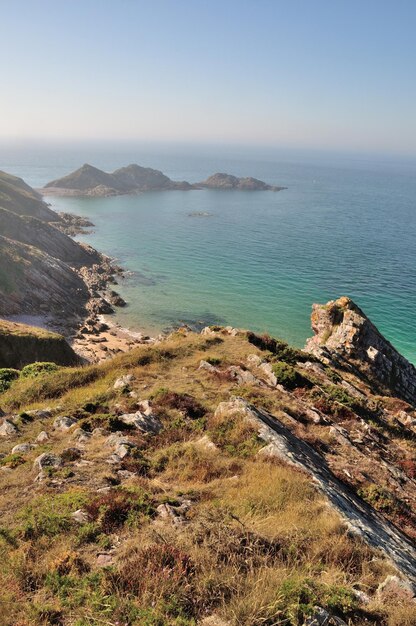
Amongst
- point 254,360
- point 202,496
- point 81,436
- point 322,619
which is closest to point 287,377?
point 254,360

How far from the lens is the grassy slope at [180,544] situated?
6738mm

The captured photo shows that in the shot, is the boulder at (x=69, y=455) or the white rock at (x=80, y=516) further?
the boulder at (x=69, y=455)

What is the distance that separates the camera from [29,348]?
42.3m

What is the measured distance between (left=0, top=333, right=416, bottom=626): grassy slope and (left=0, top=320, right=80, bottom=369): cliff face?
1096 inches

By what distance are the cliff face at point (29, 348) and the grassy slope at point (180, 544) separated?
27.8 m

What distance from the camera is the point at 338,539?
9328mm

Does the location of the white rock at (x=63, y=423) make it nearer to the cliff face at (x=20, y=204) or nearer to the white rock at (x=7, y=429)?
the white rock at (x=7, y=429)

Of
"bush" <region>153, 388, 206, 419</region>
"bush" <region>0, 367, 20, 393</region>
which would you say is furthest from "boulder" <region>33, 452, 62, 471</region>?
"bush" <region>0, 367, 20, 393</region>

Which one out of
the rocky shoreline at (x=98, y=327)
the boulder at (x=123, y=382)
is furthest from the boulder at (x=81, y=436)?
the rocky shoreline at (x=98, y=327)

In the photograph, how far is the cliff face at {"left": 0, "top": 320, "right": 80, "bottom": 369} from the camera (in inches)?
1587

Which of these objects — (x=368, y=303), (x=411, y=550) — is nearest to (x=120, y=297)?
(x=368, y=303)

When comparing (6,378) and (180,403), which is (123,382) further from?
(6,378)

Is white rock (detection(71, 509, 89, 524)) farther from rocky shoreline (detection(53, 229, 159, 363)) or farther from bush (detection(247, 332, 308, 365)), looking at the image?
rocky shoreline (detection(53, 229, 159, 363))

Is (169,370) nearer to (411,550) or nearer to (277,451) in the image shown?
(277,451)
